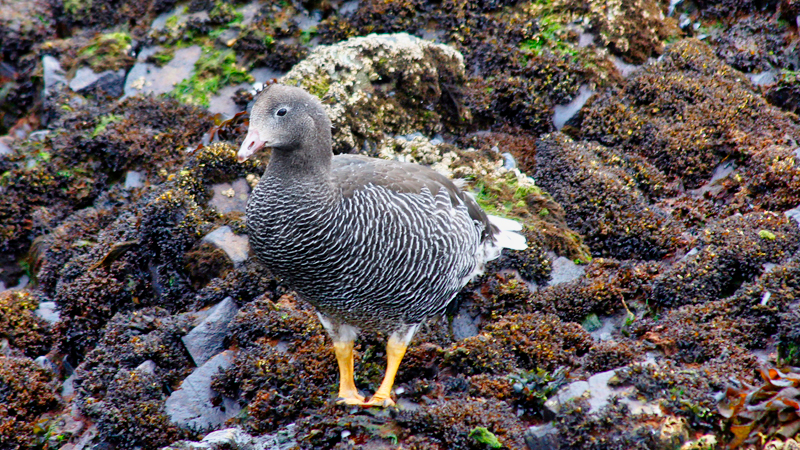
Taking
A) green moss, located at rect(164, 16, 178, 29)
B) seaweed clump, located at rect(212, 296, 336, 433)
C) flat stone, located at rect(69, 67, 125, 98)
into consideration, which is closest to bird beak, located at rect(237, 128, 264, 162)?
seaweed clump, located at rect(212, 296, 336, 433)

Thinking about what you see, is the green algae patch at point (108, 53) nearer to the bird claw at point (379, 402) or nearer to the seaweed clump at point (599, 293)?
the bird claw at point (379, 402)

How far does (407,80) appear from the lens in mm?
9328

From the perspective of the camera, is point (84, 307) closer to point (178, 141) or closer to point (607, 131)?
point (178, 141)

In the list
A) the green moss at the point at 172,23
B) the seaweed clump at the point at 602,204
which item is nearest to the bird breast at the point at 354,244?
the seaweed clump at the point at 602,204

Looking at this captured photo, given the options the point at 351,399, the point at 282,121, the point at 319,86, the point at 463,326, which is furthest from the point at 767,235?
the point at 319,86

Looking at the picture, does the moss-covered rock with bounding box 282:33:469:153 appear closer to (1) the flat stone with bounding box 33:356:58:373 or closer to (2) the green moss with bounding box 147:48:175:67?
(2) the green moss with bounding box 147:48:175:67

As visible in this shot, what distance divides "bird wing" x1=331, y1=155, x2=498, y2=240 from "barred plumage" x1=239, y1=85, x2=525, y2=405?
1 cm

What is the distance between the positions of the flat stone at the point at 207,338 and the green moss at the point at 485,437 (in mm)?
3369

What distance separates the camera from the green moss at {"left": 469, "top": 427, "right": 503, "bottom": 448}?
504 centimetres

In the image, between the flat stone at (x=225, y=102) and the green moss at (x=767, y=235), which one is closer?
the green moss at (x=767, y=235)

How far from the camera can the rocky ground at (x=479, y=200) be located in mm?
5570

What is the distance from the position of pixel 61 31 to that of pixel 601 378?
13613mm

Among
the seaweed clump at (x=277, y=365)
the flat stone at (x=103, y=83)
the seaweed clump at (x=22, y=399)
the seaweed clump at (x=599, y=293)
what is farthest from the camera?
the flat stone at (x=103, y=83)

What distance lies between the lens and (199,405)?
21.4 ft
